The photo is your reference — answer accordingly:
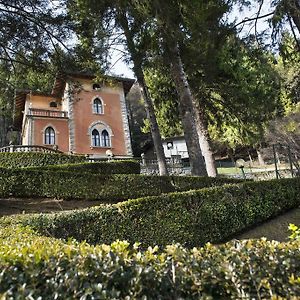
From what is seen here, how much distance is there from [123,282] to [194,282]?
1.67ft

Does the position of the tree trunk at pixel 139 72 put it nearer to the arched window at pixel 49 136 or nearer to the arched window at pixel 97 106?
the arched window at pixel 97 106

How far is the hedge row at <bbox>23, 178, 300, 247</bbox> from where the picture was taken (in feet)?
20.1

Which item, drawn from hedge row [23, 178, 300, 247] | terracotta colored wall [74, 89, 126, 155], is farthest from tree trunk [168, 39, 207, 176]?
terracotta colored wall [74, 89, 126, 155]

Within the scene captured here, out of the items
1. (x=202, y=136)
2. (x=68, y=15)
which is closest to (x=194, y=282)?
(x=68, y=15)

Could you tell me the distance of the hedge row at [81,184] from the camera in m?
9.55

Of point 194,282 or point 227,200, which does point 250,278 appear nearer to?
point 194,282

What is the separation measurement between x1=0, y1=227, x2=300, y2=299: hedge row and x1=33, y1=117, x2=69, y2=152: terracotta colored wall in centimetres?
2463

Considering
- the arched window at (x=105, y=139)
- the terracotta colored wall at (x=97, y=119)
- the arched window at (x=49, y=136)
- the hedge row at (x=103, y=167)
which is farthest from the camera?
the arched window at (x=105, y=139)

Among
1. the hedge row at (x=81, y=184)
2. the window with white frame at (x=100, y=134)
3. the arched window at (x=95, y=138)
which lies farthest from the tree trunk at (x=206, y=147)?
the arched window at (x=95, y=138)

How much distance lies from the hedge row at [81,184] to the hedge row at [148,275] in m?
7.72

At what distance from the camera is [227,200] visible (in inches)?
305

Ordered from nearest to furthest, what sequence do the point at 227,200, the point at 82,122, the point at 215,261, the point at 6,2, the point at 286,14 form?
1. the point at 215,261
2. the point at 227,200
3. the point at 286,14
4. the point at 6,2
5. the point at 82,122

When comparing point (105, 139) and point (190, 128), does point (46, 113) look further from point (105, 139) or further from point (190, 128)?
point (190, 128)

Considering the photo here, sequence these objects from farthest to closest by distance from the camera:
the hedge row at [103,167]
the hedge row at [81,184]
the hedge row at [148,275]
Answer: the hedge row at [103,167] → the hedge row at [81,184] → the hedge row at [148,275]
